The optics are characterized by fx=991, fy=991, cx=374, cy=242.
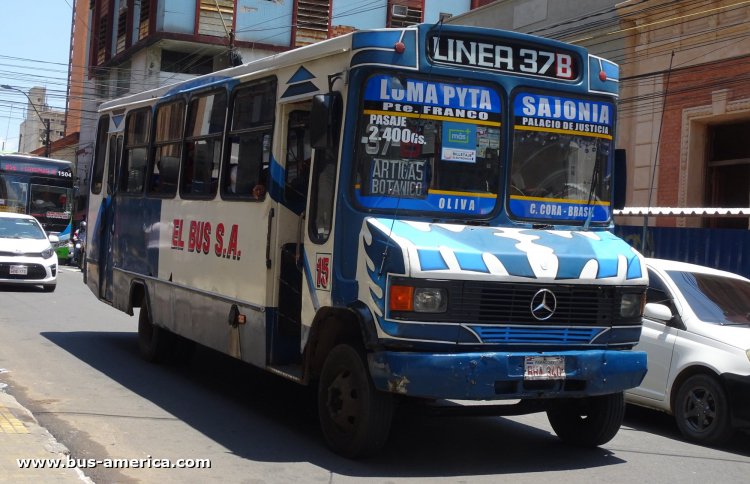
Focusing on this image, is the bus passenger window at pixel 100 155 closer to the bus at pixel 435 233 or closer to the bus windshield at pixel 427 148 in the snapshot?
the bus at pixel 435 233

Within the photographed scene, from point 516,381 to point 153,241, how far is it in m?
5.58

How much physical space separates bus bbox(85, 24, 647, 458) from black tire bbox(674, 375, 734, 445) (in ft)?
4.15

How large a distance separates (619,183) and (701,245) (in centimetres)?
713

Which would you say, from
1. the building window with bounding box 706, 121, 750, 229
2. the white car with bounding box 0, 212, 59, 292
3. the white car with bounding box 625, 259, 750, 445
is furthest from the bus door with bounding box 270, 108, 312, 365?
the white car with bounding box 0, 212, 59, 292

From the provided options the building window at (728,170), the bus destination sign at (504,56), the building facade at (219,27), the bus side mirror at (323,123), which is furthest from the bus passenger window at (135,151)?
the building facade at (219,27)

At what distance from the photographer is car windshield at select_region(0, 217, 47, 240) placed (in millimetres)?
20781

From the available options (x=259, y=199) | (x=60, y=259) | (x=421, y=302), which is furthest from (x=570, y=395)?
(x=60, y=259)

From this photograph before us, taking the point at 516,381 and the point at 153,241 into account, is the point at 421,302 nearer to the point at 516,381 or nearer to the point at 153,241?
the point at 516,381

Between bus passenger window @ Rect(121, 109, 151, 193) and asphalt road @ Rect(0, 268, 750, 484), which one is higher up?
bus passenger window @ Rect(121, 109, 151, 193)

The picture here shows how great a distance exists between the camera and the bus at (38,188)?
31.1m

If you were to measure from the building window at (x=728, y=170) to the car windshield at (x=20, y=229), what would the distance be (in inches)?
542

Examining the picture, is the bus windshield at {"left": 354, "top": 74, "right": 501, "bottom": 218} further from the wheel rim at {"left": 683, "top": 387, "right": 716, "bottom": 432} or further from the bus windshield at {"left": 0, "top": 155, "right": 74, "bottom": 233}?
the bus windshield at {"left": 0, "top": 155, "right": 74, "bottom": 233}

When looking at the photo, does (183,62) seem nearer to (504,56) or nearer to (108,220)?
(108,220)

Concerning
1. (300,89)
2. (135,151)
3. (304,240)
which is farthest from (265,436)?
(135,151)
